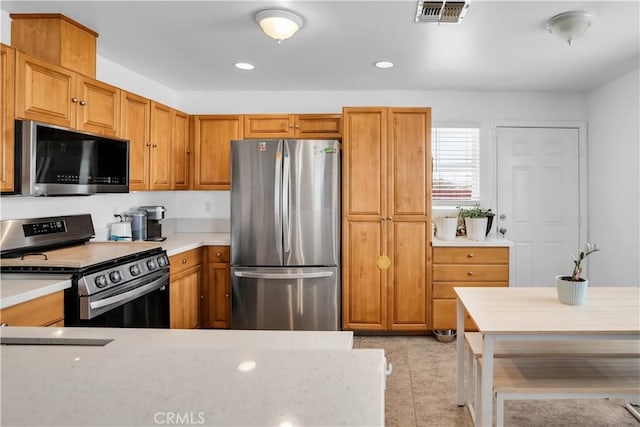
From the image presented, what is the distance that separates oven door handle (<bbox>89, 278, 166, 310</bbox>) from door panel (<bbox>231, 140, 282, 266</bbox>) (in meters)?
0.90

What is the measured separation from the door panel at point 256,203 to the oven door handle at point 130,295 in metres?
0.90

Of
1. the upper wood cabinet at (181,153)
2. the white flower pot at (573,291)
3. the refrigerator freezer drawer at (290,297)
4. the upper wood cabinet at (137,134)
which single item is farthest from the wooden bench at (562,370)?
the upper wood cabinet at (181,153)

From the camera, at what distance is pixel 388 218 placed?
368cm

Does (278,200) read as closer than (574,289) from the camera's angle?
No

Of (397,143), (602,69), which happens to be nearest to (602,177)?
(602,69)

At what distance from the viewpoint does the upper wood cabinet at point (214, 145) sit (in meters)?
4.09

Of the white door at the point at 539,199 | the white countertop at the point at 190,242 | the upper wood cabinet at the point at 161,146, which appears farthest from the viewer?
the white door at the point at 539,199

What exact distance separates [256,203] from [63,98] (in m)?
1.62

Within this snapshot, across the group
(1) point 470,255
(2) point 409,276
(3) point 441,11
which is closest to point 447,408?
(2) point 409,276

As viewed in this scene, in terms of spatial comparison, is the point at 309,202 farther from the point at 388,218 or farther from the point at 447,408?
the point at 447,408

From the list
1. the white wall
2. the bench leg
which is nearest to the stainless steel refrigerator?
the bench leg

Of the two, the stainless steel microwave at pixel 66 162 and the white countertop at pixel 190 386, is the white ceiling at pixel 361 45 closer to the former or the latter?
the stainless steel microwave at pixel 66 162

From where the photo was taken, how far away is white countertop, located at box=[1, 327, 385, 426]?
54 cm

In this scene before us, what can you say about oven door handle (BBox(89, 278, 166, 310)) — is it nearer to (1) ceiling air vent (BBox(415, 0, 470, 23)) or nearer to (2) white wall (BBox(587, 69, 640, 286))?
(1) ceiling air vent (BBox(415, 0, 470, 23))
